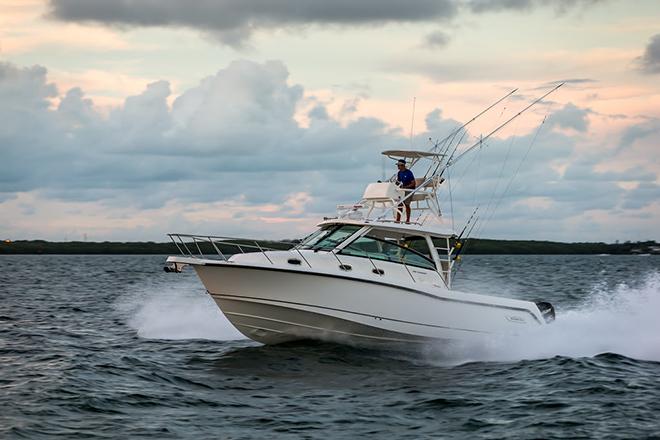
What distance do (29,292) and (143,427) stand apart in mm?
25038

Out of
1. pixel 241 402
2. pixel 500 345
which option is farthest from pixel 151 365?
pixel 500 345

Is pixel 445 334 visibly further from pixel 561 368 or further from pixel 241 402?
pixel 241 402

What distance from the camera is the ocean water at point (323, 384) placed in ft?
32.0

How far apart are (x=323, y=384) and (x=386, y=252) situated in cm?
334

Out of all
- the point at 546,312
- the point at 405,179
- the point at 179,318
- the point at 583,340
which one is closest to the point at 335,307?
the point at 405,179

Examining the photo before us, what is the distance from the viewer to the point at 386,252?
14734 mm

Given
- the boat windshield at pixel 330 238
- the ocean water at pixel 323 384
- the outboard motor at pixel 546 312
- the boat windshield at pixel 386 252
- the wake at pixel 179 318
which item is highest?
the boat windshield at pixel 330 238

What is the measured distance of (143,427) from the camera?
9586 millimetres

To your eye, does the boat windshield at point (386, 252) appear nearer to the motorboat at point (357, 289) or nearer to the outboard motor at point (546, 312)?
the motorboat at point (357, 289)

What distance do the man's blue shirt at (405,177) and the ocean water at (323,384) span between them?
3399 mm

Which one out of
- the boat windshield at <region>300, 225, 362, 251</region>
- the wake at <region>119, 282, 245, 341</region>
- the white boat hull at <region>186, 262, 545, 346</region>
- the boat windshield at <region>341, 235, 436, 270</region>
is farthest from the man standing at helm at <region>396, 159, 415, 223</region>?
the wake at <region>119, 282, 245, 341</region>

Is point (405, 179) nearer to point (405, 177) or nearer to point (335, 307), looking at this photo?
point (405, 177)

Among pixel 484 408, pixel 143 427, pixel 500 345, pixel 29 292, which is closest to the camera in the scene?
pixel 143 427

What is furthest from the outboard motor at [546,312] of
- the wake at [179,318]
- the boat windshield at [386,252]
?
the wake at [179,318]
